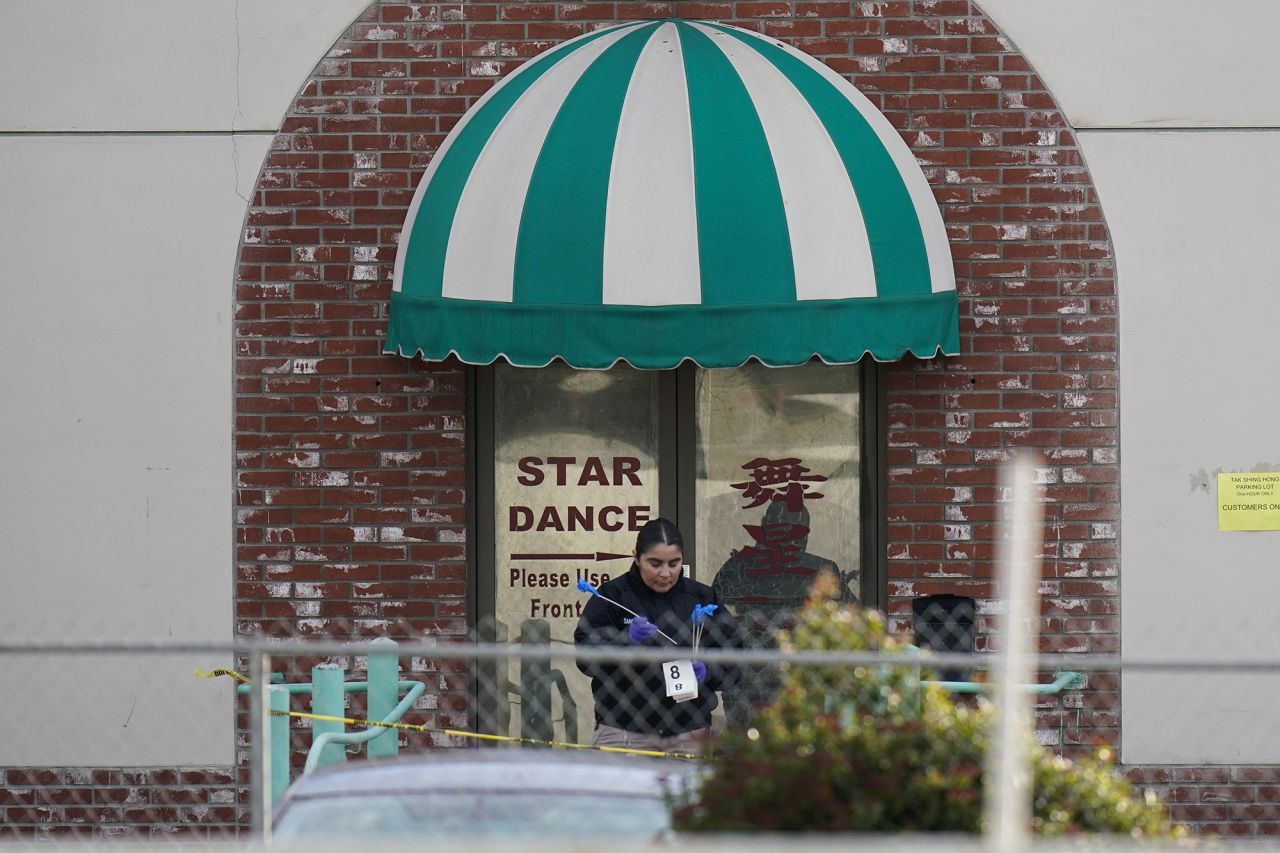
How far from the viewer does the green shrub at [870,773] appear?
3943 millimetres

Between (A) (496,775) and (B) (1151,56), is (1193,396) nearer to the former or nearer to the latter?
(B) (1151,56)

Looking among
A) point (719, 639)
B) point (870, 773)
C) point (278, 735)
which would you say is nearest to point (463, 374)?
point (719, 639)

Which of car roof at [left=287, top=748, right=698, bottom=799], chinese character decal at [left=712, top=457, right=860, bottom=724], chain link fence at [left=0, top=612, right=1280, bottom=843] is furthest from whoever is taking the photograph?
chinese character decal at [left=712, top=457, right=860, bottom=724]

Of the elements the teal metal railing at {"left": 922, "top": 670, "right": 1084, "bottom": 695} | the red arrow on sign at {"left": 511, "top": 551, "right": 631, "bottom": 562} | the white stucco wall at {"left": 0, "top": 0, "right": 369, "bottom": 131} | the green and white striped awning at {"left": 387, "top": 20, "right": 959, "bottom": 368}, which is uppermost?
the white stucco wall at {"left": 0, "top": 0, "right": 369, "bottom": 131}

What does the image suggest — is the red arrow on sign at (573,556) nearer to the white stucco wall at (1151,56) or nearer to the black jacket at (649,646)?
the black jacket at (649,646)

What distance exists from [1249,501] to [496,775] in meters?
4.75

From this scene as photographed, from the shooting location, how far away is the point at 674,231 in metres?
6.88

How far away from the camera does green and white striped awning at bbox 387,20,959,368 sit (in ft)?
22.4

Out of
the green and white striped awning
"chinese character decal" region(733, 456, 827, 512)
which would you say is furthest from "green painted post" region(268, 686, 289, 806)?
"chinese character decal" region(733, 456, 827, 512)

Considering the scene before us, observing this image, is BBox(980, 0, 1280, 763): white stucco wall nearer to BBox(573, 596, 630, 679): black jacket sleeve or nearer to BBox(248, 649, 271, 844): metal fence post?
BBox(573, 596, 630, 679): black jacket sleeve

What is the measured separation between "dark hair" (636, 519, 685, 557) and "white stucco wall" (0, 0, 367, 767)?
227 cm

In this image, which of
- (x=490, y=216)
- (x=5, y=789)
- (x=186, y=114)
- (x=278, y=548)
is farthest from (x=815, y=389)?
(x=5, y=789)

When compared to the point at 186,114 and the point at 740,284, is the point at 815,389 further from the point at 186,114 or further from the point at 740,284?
the point at 186,114

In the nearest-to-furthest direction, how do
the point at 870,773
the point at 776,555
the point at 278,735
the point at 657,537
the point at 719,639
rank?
the point at 870,773 → the point at 278,735 → the point at 719,639 → the point at 657,537 → the point at 776,555
